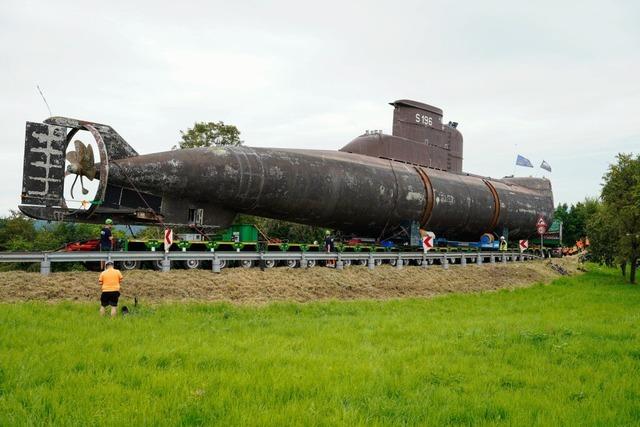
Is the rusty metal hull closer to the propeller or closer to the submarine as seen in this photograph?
the submarine

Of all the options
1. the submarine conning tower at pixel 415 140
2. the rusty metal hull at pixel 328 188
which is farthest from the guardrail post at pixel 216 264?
the submarine conning tower at pixel 415 140

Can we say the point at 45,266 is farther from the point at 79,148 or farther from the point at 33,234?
the point at 33,234

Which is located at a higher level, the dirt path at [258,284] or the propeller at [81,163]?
the propeller at [81,163]

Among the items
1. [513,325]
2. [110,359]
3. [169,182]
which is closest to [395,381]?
[110,359]

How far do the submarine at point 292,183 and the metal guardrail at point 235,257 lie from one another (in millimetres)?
1662

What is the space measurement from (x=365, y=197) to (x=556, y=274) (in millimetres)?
15086

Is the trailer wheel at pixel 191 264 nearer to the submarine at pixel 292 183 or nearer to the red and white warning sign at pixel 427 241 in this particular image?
the submarine at pixel 292 183

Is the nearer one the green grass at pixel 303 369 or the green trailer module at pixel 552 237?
the green grass at pixel 303 369

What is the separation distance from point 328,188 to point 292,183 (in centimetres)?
183

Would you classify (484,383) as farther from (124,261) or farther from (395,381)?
(124,261)

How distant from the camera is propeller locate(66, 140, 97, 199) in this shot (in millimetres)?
15148

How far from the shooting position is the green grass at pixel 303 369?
19.0 ft

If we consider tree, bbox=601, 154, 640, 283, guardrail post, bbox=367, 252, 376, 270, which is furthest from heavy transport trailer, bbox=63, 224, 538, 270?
tree, bbox=601, 154, 640, 283

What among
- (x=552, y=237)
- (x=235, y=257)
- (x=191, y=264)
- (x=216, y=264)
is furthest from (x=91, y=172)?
(x=552, y=237)
